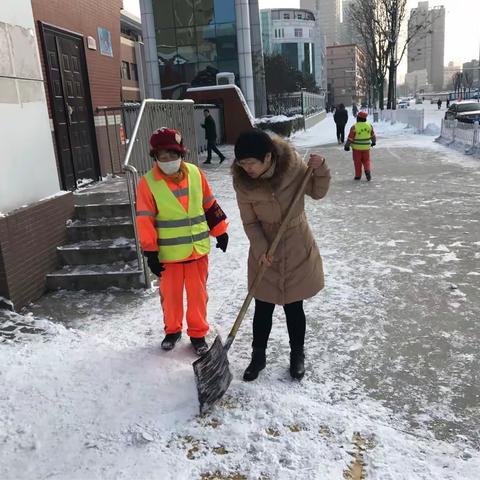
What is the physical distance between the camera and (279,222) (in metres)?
3.22

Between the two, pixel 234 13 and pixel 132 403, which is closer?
pixel 132 403

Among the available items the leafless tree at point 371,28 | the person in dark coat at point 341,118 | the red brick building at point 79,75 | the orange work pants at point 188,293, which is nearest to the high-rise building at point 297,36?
the leafless tree at point 371,28

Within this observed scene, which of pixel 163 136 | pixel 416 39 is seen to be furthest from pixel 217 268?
pixel 416 39

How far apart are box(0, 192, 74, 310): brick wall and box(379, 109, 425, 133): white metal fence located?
2127 cm

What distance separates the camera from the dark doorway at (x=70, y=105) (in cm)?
752

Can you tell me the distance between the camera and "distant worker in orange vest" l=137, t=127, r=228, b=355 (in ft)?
11.6

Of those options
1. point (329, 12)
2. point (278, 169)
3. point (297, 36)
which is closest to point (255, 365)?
point (278, 169)

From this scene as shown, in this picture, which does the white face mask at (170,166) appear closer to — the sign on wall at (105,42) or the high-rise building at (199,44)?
the sign on wall at (105,42)

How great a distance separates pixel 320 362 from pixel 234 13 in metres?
26.4

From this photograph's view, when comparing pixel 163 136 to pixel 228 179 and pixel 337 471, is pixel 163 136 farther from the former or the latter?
pixel 228 179

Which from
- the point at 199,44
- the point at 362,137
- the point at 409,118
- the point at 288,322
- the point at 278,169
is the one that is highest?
the point at 199,44

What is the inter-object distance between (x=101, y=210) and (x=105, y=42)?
187 inches

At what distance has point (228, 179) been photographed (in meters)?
12.3

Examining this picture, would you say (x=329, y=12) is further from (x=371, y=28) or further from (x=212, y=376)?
(x=212, y=376)
